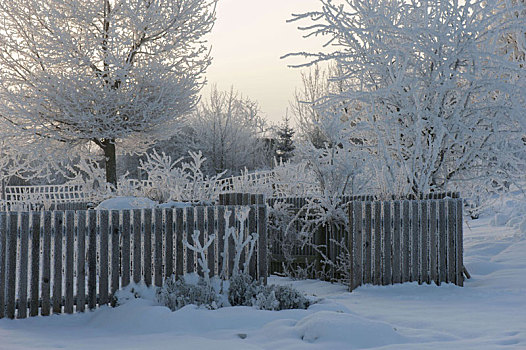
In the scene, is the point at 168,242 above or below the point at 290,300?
above

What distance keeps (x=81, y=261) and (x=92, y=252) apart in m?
0.16

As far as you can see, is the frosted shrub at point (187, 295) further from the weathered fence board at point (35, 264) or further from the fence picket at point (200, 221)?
the weathered fence board at point (35, 264)

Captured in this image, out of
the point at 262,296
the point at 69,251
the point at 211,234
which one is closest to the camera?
the point at 262,296

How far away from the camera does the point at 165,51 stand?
17703 mm

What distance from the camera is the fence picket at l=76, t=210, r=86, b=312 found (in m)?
6.32

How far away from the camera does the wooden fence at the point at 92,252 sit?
6.12 m

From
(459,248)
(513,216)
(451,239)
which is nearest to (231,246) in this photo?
(451,239)

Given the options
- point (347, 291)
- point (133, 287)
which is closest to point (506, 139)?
point (347, 291)

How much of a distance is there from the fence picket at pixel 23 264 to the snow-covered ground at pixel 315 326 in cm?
17

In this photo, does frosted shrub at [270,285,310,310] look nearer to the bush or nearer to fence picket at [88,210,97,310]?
the bush

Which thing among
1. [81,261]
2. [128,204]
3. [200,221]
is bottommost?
[81,261]

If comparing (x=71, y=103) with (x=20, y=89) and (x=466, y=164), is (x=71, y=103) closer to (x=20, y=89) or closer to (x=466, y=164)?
(x=20, y=89)

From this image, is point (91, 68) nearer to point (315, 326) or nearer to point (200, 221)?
point (200, 221)

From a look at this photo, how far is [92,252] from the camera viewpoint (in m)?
6.38
